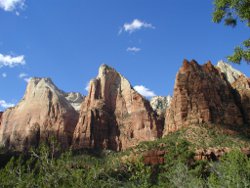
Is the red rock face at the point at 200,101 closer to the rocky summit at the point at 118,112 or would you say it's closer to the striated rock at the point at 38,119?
the rocky summit at the point at 118,112

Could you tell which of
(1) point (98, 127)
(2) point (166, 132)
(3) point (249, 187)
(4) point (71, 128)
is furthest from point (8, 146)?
(3) point (249, 187)

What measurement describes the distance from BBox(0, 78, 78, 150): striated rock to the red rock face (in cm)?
4590

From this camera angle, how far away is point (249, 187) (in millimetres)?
37156

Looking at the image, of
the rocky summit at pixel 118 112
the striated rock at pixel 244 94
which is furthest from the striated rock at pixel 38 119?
the striated rock at pixel 244 94

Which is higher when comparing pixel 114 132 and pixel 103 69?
pixel 103 69

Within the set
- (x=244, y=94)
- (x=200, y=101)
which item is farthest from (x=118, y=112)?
(x=244, y=94)

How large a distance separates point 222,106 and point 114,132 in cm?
4377

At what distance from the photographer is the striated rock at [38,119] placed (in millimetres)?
155750

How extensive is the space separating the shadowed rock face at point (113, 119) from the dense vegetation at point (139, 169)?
16.7 m

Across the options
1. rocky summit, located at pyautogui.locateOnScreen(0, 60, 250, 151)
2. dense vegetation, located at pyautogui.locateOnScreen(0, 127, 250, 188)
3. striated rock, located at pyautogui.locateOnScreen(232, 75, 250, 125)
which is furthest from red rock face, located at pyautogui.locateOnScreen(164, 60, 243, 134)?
dense vegetation, located at pyautogui.locateOnScreen(0, 127, 250, 188)

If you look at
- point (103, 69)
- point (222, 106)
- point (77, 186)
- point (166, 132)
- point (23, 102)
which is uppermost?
point (103, 69)

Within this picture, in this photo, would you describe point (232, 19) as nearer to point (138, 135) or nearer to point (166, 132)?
point (166, 132)

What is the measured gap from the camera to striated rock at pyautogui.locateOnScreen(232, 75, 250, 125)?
126 m

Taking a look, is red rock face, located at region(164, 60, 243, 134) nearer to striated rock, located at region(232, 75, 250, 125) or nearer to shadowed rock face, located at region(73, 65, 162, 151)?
striated rock, located at region(232, 75, 250, 125)
